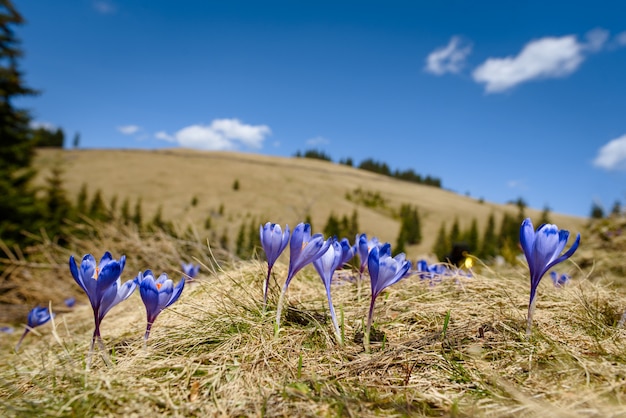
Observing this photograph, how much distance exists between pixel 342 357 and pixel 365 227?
154ft

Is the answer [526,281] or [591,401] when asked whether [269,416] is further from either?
[526,281]

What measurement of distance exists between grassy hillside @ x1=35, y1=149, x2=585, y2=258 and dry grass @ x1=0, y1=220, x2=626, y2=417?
40.7 m

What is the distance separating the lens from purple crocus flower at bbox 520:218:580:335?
130 centimetres

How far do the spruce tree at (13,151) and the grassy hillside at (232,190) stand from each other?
1070 inches

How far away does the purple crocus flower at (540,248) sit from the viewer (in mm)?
1302

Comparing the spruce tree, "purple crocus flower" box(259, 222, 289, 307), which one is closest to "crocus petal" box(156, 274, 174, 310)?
"purple crocus flower" box(259, 222, 289, 307)

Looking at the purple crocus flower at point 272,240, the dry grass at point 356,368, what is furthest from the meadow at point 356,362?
the purple crocus flower at point 272,240

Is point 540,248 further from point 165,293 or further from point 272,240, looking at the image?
point 165,293

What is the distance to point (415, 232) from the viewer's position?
48.8 metres

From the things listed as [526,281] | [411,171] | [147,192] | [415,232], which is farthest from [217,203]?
[411,171]

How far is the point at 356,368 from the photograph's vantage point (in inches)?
48.0

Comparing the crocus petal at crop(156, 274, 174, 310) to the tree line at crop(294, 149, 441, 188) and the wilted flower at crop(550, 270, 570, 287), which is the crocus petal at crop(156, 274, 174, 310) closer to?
the wilted flower at crop(550, 270, 570, 287)

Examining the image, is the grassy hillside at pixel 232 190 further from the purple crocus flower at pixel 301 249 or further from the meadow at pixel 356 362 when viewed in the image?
the purple crocus flower at pixel 301 249

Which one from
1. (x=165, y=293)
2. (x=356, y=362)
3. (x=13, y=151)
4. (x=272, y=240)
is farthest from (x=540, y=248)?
(x=13, y=151)
